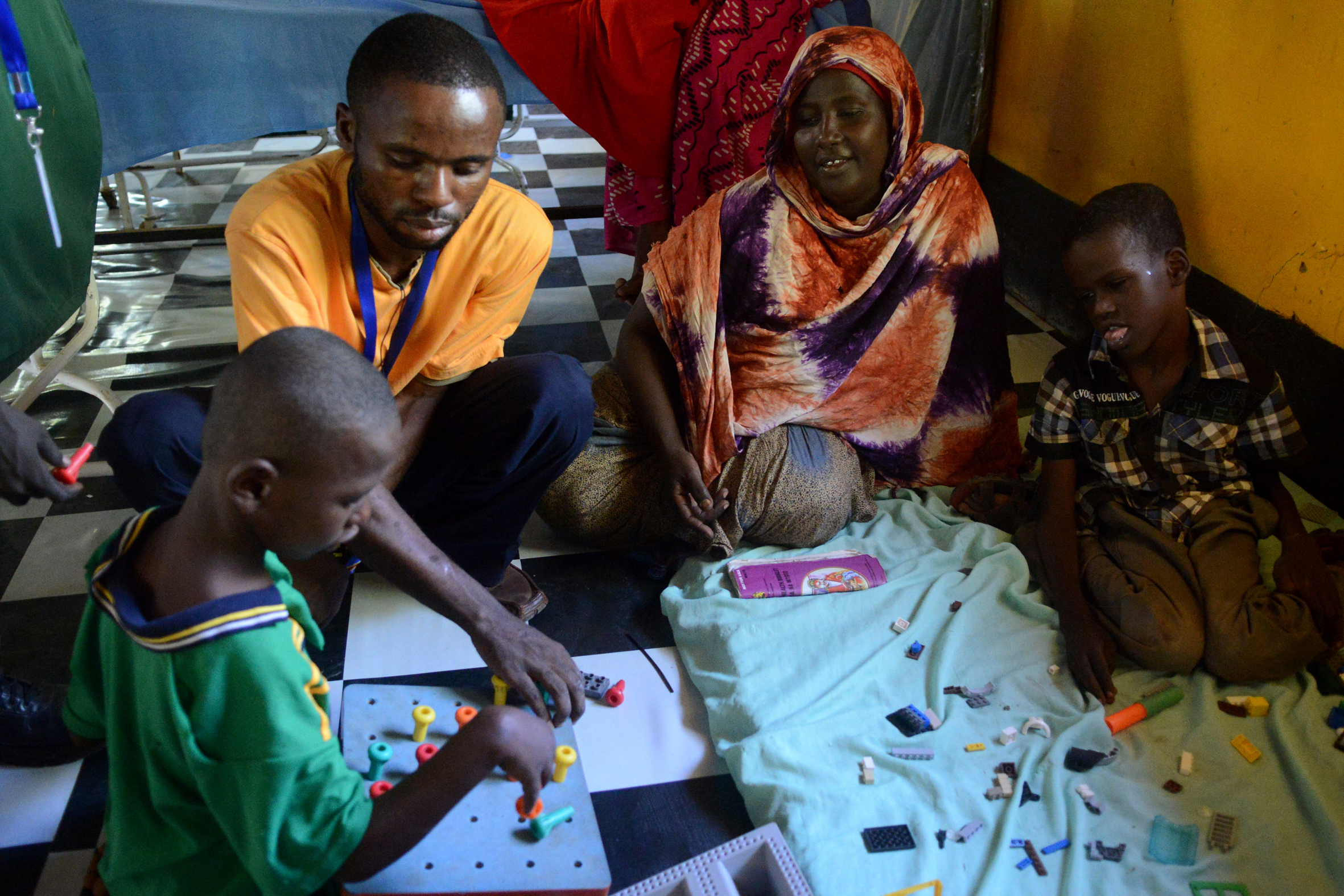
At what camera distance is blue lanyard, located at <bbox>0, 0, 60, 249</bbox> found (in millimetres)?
1660

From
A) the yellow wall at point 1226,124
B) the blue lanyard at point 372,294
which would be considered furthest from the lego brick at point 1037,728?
the blue lanyard at point 372,294

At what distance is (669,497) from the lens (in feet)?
6.31

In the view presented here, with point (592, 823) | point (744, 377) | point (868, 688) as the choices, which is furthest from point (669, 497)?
point (592, 823)

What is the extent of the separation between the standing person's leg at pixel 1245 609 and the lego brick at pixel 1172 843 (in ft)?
1.10

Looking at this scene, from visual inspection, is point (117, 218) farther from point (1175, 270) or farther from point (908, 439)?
point (1175, 270)

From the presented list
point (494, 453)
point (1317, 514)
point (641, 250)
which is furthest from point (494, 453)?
point (1317, 514)

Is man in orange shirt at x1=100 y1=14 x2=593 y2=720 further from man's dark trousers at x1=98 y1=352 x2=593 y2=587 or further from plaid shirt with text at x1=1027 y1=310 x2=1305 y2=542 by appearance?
plaid shirt with text at x1=1027 y1=310 x2=1305 y2=542

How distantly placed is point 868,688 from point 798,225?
0.91 metres

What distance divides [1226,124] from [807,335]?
106 cm

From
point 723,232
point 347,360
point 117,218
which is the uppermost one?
point 347,360

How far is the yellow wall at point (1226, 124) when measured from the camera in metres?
1.97

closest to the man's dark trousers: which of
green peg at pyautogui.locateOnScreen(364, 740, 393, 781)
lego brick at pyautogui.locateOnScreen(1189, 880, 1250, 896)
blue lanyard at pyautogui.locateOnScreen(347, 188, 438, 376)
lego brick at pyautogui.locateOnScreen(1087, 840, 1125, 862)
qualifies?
blue lanyard at pyautogui.locateOnScreen(347, 188, 438, 376)

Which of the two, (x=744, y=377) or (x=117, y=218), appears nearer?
(x=744, y=377)

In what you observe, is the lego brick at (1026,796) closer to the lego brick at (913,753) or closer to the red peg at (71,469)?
the lego brick at (913,753)
